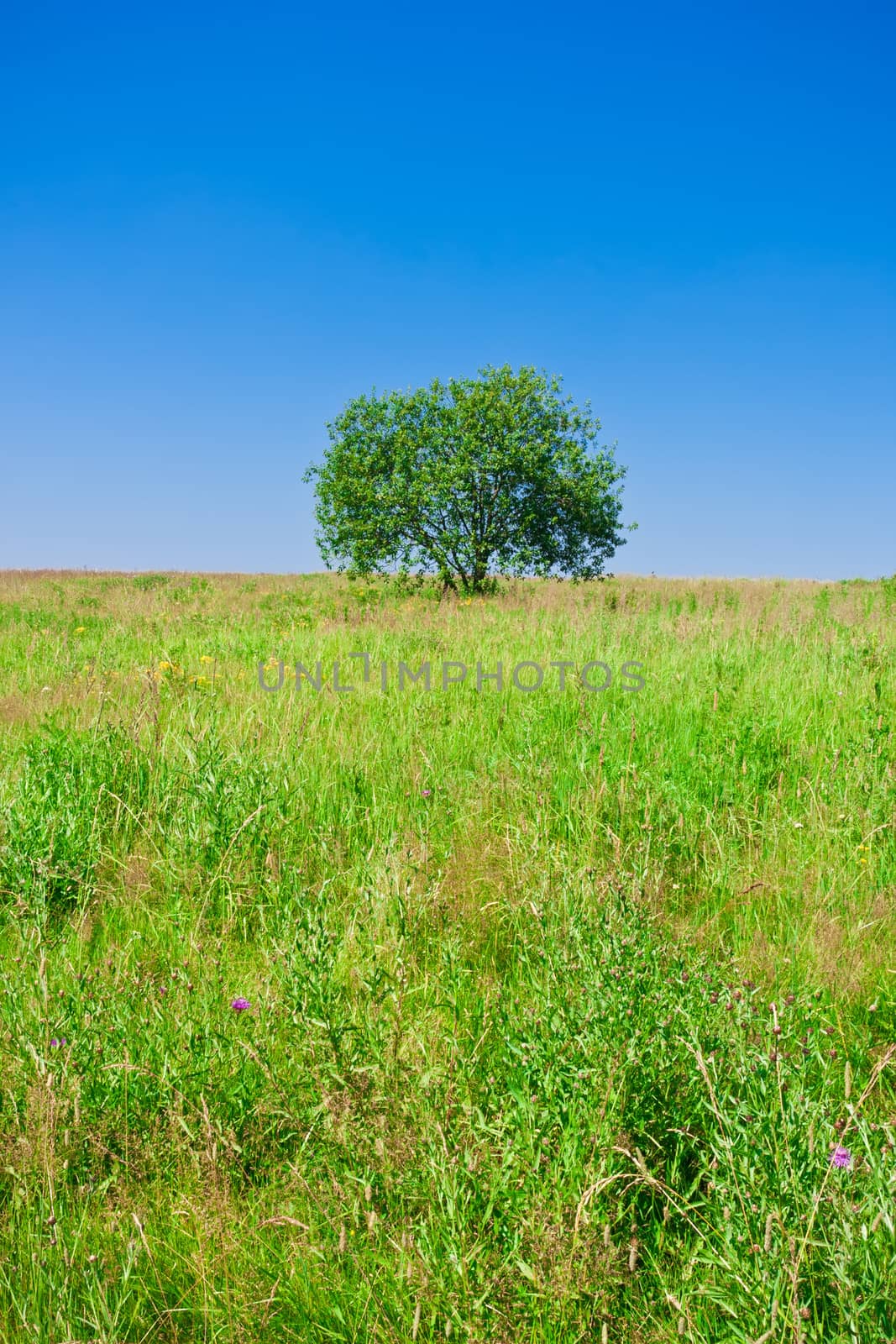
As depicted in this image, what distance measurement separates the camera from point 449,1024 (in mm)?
2324

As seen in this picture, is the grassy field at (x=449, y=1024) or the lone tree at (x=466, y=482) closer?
the grassy field at (x=449, y=1024)

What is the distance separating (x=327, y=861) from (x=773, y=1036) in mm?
2127

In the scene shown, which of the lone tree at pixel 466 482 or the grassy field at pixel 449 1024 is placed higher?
the lone tree at pixel 466 482

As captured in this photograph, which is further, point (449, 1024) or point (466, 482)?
point (466, 482)

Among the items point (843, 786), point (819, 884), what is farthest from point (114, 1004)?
point (843, 786)

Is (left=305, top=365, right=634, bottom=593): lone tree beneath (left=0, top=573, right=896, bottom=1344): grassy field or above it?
above

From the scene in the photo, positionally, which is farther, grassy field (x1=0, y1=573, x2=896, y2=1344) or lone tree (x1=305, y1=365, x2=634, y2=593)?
lone tree (x1=305, y1=365, x2=634, y2=593)

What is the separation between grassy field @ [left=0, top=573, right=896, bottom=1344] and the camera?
141cm

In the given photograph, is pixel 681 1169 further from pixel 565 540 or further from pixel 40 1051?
pixel 565 540

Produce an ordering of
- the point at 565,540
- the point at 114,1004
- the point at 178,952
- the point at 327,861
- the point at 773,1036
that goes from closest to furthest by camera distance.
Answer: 1. the point at 773,1036
2. the point at 114,1004
3. the point at 178,952
4. the point at 327,861
5. the point at 565,540

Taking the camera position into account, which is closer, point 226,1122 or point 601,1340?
point 601,1340

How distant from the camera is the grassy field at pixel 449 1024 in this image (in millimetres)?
1408

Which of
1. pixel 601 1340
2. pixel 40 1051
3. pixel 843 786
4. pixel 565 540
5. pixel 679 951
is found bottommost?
pixel 601 1340

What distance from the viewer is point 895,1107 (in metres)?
2.00
